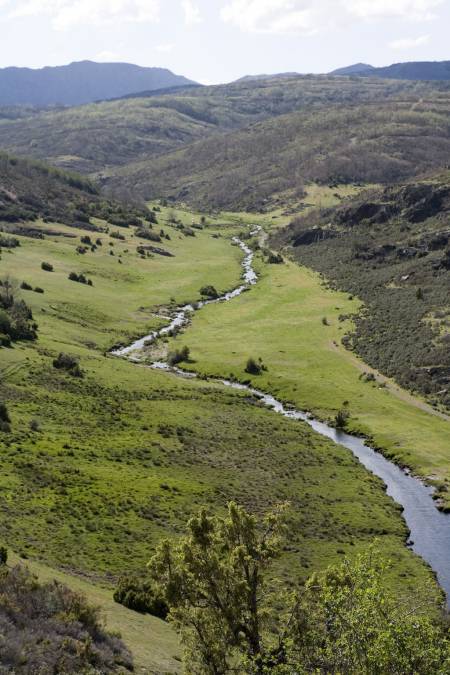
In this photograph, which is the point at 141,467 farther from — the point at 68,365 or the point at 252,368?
the point at 252,368

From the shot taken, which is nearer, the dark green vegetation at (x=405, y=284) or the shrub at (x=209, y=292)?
the dark green vegetation at (x=405, y=284)

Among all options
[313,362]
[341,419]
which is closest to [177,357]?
[313,362]

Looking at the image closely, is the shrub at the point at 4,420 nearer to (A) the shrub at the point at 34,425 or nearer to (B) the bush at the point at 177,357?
(A) the shrub at the point at 34,425

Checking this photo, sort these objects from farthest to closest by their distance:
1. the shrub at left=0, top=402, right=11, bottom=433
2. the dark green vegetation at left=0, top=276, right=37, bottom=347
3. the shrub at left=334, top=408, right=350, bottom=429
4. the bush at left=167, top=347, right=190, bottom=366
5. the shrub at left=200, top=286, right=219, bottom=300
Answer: the shrub at left=200, top=286, right=219, bottom=300 < the bush at left=167, top=347, right=190, bottom=366 < the dark green vegetation at left=0, top=276, right=37, bottom=347 < the shrub at left=334, top=408, right=350, bottom=429 < the shrub at left=0, top=402, right=11, bottom=433

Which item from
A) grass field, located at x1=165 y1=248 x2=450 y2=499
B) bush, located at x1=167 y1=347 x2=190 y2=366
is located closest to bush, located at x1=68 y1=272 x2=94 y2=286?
grass field, located at x1=165 y1=248 x2=450 y2=499

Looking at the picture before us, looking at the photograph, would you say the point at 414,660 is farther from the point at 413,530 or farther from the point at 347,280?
the point at 347,280

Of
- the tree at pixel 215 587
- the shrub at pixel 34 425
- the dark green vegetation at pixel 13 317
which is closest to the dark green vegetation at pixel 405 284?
the dark green vegetation at pixel 13 317

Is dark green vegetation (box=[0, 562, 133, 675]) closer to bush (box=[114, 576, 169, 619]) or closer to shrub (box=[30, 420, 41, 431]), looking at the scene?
bush (box=[114, 576, 169, 619])
